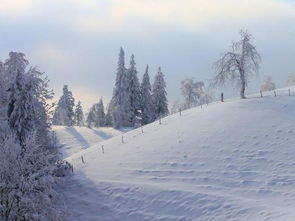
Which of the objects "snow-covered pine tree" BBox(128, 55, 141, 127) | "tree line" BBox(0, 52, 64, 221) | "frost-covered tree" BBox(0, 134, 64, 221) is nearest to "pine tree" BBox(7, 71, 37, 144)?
"tree line" BBox(0, 52, 64, 221)

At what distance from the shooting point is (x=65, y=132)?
89.2 m

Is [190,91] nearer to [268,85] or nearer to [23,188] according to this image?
[268,85]

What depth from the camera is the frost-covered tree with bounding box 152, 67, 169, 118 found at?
93000 millimetres

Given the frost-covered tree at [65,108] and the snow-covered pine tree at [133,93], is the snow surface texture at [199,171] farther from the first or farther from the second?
the frost-covered tree at [65,108]

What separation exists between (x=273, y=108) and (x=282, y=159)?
37.8ft

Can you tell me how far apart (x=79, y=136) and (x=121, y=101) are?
950 cm

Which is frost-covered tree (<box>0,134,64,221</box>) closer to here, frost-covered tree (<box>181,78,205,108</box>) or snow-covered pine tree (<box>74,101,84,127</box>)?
frost-covered tree (<box>181,78,205,108</box>)

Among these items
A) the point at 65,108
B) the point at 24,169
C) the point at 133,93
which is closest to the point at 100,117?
the point at 65,108

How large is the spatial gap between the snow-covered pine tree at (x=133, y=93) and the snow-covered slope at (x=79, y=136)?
4622 mm

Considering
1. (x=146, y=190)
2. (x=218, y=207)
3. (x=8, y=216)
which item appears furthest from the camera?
(x=146, y=190)

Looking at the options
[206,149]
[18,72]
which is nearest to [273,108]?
[206,149]

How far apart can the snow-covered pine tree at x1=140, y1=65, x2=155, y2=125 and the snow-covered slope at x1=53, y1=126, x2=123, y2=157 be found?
6.18 meters

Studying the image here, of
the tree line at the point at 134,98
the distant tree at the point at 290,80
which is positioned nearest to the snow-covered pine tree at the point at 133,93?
the tree line at the point at 134,98

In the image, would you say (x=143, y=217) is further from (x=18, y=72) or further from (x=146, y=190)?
(x=18, y=72)
